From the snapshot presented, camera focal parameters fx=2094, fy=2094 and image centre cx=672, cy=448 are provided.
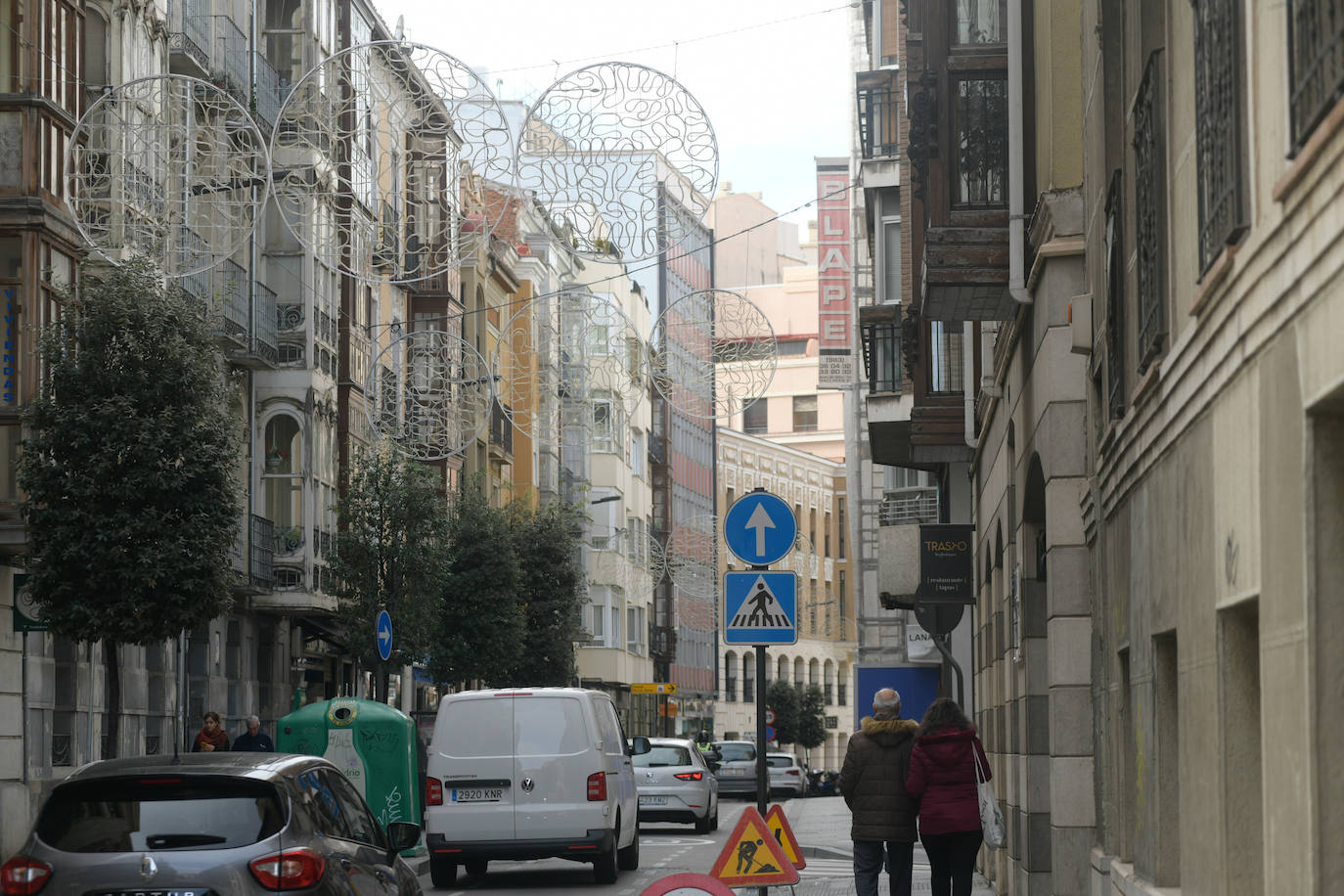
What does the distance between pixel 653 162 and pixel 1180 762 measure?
340 inches

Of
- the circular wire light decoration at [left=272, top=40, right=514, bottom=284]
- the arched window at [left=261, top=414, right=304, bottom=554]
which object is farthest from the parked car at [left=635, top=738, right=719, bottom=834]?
the circular wire light decoration at [left=272, top=40, right=514, bottom=284]

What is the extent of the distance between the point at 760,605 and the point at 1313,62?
35.1 ft

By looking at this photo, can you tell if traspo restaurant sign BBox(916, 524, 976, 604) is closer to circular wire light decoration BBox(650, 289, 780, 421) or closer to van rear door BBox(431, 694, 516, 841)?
circular wire light decoration BBox(650, 289, 780, 421)

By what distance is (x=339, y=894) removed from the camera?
10.6 metres

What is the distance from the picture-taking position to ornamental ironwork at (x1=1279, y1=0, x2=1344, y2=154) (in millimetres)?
4926

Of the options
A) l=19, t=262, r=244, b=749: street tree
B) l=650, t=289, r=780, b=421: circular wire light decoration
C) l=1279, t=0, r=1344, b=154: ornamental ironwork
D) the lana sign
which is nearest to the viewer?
l=1279, t=0, r=1344, b=154: ornamental ironwork

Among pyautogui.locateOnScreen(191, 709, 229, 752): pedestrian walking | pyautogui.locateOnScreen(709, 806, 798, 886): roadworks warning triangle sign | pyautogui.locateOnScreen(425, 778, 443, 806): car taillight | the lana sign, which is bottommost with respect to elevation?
pyautogui.locateOnScreen(425, 778, 443, 806): car taillight

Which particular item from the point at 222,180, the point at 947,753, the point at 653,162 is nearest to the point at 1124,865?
the point at 947,753

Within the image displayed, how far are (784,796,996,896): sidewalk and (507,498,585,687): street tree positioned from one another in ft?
26.1

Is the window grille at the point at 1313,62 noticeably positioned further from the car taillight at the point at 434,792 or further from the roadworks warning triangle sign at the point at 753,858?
the car taillight at the point at 434,792

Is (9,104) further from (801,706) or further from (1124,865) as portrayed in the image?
(801,706)

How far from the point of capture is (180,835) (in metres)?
10.3

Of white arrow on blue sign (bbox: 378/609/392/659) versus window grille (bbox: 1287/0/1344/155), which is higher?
window grille (bbox: 1287/0/1344/155)

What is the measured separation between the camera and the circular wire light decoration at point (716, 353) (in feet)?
75.4
